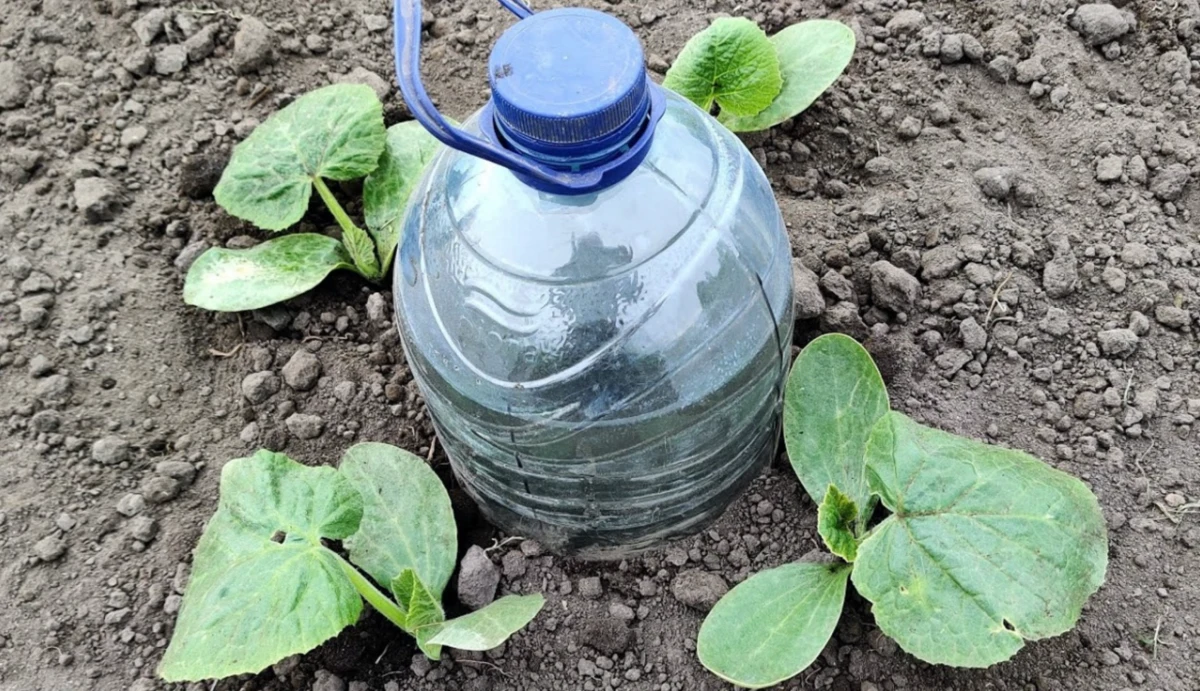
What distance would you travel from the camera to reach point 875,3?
291 cm

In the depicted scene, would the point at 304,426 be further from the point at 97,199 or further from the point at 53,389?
the point at 97,199

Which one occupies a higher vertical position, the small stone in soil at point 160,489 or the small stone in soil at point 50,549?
the small stone in soil at point 160,489

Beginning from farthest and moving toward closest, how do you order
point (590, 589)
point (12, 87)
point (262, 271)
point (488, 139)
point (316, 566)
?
point (12, 87), point (262, 271), point (590, 589), point (316, 566), point (488, 139)

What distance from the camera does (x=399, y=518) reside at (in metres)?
2.19

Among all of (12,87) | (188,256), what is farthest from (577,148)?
(12,87)

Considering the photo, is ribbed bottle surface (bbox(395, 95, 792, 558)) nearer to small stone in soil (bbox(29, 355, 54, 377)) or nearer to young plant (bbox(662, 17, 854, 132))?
young plant (bbox(662, 17, 854, 132))

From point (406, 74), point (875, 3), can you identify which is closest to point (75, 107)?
point (406, 74)

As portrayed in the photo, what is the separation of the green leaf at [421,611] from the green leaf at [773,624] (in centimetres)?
53

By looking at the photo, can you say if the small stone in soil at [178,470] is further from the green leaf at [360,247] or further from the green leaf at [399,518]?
the green leaf at [360,247]

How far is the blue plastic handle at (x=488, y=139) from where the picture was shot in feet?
4.36

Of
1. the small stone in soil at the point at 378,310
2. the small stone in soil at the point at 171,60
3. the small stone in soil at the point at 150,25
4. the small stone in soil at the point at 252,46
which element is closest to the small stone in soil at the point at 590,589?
the small stone in soil at the point at 378,310

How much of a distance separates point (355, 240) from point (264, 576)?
0.98 m

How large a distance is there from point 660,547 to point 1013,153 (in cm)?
138

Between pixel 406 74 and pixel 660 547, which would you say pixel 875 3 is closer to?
pixel 660 547
